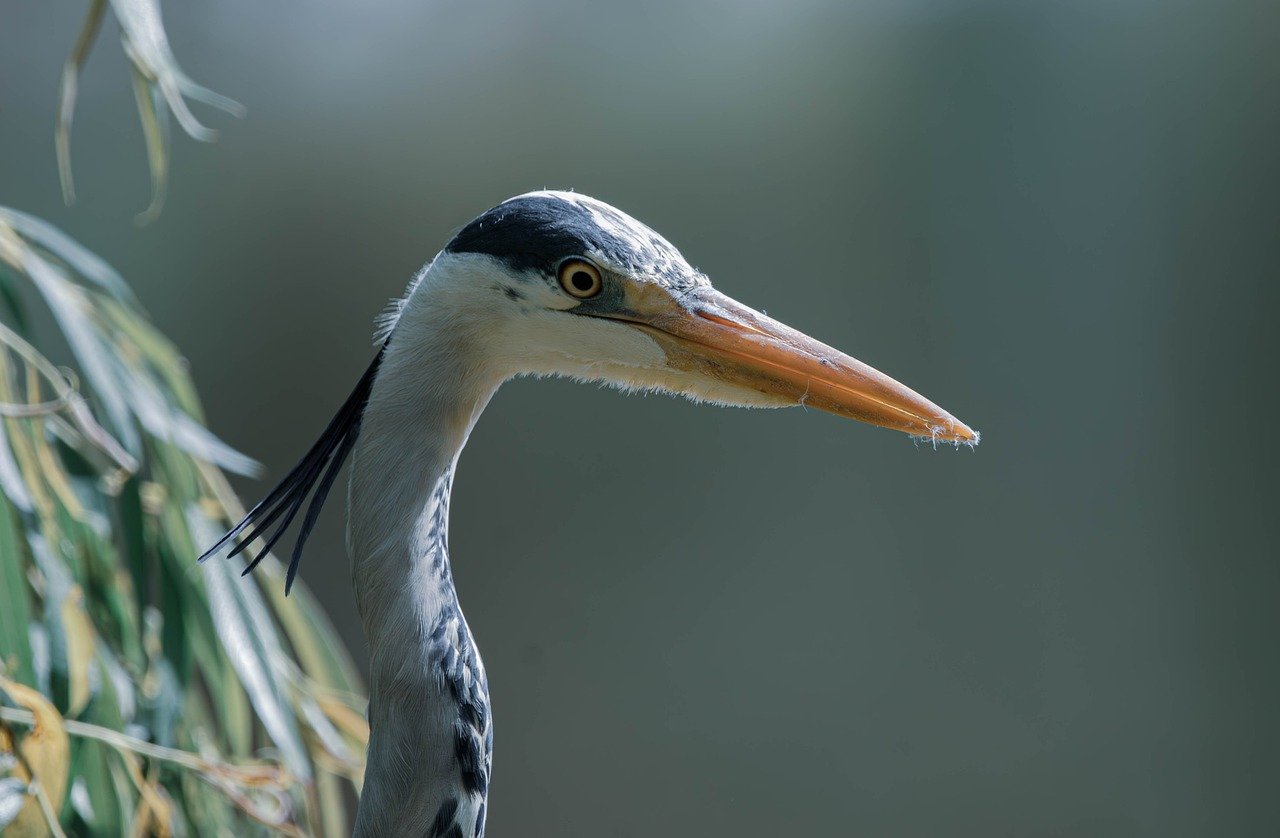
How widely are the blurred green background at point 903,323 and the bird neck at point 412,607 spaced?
1.45 metres

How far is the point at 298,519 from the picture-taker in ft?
7.00

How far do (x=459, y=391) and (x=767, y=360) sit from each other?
19 centimetres

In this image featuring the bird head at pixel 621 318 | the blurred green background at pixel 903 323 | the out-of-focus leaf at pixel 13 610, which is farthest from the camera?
the blurred green background at pixel 903 323

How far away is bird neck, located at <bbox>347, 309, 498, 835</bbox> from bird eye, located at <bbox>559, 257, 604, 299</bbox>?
0.08 meters

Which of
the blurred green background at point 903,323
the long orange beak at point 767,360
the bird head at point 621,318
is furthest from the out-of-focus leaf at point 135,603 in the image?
the blurred green background at point 903,323

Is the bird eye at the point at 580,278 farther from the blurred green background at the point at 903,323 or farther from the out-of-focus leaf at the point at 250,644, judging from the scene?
the blurred green background at the point at 903,323

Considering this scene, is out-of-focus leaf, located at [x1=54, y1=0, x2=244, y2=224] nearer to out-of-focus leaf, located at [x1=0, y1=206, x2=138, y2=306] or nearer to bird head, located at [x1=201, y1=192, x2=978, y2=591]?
out-of-focus leaf, located at [x1=0, y1=206, x2=138, y2=306]

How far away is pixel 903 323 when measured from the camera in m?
2.05

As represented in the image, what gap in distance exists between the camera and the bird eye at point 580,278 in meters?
0.59

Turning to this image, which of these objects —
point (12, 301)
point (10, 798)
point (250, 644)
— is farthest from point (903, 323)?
point (10, 798)

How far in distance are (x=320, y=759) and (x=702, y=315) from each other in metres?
0.69

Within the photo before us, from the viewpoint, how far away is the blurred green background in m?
2.04

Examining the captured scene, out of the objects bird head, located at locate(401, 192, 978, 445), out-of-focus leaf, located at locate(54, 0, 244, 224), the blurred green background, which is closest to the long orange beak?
bird head, located at locate(401, 192, 978, 445)

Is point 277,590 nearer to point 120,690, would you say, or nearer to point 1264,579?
point 120,690
